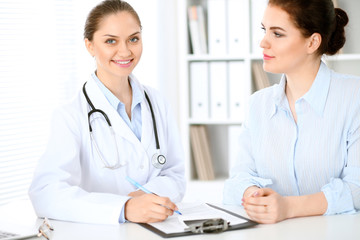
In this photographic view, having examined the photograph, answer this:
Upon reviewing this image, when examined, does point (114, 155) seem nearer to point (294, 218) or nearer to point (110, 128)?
point (110, 128)

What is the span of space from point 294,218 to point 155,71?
214 centimetres

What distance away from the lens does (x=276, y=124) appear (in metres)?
1.89

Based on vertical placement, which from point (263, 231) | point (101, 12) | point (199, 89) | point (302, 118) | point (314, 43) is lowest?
point (263, 231)

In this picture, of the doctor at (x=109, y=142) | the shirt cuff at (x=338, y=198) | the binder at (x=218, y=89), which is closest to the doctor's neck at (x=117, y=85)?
the doctor at (x=109, y=142)

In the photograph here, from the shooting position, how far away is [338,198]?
1.65 meters

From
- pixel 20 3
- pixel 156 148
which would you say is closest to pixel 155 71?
pixel 20 3

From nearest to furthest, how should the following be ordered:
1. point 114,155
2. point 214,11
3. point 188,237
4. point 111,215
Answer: point 188,237 → point 111,215 → point 114,155 → point 214,11

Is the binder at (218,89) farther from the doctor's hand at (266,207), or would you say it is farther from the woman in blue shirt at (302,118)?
the doctor's hand at (266,207)

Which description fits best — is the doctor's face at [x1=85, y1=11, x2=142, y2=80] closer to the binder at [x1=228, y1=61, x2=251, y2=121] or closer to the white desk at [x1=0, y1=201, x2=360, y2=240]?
the white desk at [x1=0, y1=201, x2=360, y2=240]

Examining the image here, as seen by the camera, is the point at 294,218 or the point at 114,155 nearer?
the point at 294,218

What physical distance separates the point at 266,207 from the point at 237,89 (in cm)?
200

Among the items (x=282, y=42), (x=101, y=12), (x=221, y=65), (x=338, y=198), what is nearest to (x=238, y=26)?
(x=221, y=65)

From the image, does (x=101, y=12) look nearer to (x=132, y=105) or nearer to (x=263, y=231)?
(x=132, y=105)

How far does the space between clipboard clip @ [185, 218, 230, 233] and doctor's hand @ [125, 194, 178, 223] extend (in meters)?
0.12
